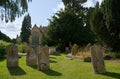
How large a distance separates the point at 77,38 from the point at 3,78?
3598 centimetres

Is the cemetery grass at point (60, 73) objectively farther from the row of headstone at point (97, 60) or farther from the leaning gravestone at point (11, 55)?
the leaning gravestone at point (11, 55)

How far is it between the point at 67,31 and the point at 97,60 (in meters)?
33.2

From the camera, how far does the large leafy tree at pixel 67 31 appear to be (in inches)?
2015

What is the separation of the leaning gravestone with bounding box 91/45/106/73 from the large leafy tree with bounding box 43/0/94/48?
31389 millimetres

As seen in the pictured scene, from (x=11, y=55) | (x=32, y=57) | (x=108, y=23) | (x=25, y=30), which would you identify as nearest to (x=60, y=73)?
(x=11, y=55)

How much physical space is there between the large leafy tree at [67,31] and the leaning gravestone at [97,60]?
3139cm

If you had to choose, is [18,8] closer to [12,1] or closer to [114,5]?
[12,1]

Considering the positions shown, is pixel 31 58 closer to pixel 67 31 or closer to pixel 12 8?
pixel 12 8

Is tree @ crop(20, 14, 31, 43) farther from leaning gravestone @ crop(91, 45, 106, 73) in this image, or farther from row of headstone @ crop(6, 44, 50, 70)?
leaning gravestone @ crop(91, 45, 106, 73)

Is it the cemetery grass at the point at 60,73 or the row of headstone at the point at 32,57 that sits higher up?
the row of headstone at the point at 32,57

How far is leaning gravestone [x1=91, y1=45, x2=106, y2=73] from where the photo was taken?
58.6 ft

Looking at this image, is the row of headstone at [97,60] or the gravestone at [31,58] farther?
the gravestone at [31,58]

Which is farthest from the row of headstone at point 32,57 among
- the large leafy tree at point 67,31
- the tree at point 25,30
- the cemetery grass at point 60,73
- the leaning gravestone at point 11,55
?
the tree at point 25,30

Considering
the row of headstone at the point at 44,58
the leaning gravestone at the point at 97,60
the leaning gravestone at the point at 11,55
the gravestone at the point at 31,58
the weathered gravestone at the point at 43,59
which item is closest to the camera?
the leaning gravestone at the point at 97,60
